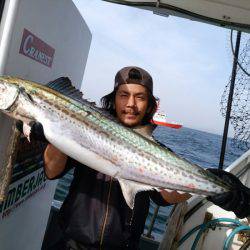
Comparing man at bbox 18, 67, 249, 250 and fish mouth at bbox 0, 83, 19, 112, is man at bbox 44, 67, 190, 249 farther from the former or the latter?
fish mouth at bbox 0, 83, 19, 112

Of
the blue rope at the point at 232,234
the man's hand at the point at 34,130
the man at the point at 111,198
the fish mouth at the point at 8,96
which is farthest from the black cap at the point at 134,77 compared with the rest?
the blue rope at the point at 232,234

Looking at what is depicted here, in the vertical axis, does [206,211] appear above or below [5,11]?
below

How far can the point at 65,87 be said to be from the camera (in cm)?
235

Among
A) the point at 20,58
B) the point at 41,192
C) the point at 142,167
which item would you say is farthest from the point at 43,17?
the point at 41,192

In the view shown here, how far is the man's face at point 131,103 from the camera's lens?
2758 millimetres

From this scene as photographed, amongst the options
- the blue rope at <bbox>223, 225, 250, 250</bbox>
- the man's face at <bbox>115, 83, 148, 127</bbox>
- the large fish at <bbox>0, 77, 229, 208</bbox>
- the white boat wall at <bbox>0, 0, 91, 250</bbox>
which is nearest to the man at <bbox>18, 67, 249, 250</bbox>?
the man's face at <bbox>115, 83, 148, 127</bbox>

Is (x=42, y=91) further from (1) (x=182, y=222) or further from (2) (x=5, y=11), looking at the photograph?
(1) (x=182, y=222)

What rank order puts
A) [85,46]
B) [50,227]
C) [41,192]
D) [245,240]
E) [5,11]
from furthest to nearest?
1. [50,227]
2. [245,240]
3. [85,46]
4. [41,192]
5. [5,11]

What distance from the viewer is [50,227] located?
188 inches

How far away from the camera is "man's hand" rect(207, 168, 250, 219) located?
2.61 meters

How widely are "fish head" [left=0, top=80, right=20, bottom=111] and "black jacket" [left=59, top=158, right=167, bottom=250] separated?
2.55ft

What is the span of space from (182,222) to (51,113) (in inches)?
104

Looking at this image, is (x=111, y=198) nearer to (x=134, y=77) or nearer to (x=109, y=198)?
(x=109, y=198)

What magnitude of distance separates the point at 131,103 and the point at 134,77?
268 mm
